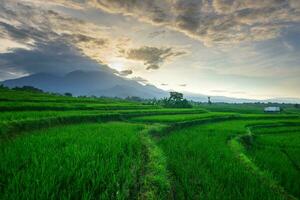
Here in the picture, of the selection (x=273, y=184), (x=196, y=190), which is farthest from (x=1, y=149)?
(x=273, y=184)

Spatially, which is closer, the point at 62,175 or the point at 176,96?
the point at 62,175

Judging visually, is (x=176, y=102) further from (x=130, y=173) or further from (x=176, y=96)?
(x=130, y=173)

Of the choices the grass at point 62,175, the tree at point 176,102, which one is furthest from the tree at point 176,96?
the grass at point 62,175

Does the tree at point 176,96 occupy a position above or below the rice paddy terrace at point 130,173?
above

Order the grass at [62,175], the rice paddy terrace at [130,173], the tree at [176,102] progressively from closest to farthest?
the grass at [62,175] < the rice paddy terrace at [130,173] < the tree at [176,102]

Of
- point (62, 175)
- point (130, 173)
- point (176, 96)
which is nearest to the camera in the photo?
point (62, 175)

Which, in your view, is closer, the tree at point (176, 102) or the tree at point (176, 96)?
the tree at point (176, 102)

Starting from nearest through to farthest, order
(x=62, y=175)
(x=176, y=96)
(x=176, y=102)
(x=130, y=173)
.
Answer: (x=62, y=175) → (x=130, y=173) → (x=176, y=102) → (x=176, y=96)

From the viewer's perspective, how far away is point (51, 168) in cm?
384

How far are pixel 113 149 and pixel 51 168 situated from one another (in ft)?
7.58

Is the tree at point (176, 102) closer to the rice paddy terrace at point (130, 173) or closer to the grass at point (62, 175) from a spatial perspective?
the rice paddy terrace at point (130, 173)

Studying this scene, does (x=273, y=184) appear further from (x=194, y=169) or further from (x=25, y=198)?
(x=25, y=198)

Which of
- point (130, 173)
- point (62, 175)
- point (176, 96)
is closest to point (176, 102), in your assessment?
point (176, 96)

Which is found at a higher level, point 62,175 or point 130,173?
point 62,175
